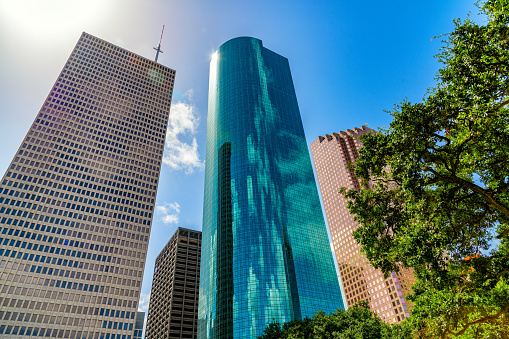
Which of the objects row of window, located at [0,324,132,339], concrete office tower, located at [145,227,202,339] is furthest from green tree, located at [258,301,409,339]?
concrete office tower, located at [145,227,202,339]

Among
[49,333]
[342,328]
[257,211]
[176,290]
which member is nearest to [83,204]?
→ [49,333]

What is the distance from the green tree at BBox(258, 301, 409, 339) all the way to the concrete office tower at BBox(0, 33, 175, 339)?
6270cm

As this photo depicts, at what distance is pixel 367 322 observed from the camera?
141ft

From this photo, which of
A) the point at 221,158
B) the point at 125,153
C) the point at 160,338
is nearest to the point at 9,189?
the point at 125,153

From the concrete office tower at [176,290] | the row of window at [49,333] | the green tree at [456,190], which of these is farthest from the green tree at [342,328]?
the concrete office tower at [176,290]

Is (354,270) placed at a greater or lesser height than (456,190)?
greater

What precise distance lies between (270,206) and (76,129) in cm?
8137

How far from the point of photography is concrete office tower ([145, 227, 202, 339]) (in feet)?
430

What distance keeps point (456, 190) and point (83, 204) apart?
11135 cm

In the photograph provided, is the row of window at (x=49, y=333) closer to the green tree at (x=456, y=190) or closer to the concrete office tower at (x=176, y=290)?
the concrete office tower at (x=176, y=290)

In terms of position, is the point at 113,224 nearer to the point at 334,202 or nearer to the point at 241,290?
the point at 241,290

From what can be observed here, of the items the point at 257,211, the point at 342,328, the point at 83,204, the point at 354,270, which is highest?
the point at 83,204

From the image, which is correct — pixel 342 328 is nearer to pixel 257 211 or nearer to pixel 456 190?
pixel 456 190

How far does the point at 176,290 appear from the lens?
139125 millimetres
